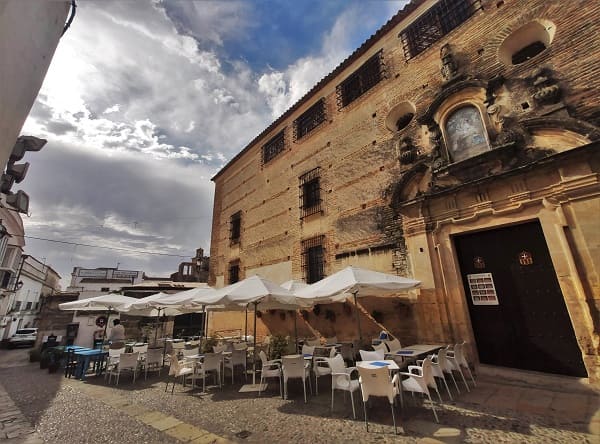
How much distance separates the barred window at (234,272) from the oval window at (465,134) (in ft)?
35.3

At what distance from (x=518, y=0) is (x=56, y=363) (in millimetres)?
16771

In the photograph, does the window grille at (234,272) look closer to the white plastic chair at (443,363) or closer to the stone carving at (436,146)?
the stone carving at (436,146)

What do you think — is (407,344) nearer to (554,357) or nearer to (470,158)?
(554,357)

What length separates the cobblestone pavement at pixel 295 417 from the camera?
326 cm

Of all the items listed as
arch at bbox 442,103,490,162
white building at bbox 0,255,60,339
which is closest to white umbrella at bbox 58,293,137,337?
arch at bbox 442,103,490,162

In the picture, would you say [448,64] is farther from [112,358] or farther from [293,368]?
[112,358]

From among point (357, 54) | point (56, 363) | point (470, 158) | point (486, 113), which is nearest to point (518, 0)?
point (486, 113)

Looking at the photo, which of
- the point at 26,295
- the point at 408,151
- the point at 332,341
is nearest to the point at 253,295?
the point at 332,341

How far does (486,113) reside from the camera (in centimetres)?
630

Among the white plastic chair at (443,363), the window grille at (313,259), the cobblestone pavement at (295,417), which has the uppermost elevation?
the window grille at (313,259)

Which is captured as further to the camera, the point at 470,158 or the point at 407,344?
the point at 407,344

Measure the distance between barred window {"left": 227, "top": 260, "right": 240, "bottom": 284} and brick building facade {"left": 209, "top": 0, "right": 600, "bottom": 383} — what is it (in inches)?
168

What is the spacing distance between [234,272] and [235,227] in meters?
2.50

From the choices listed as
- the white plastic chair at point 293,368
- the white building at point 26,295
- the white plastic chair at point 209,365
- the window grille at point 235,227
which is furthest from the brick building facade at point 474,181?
the white building at point 26,295
